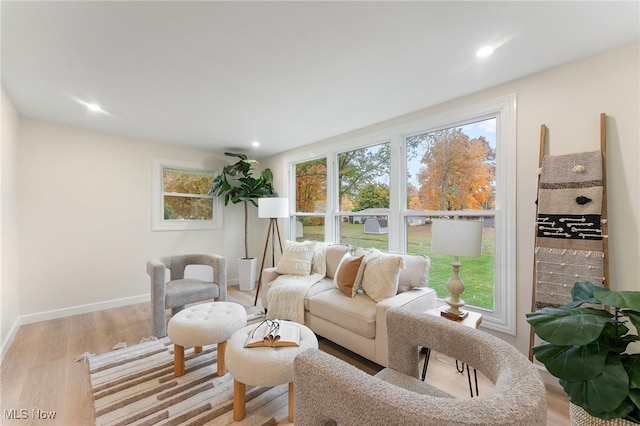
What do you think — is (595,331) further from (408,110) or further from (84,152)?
(84,152)

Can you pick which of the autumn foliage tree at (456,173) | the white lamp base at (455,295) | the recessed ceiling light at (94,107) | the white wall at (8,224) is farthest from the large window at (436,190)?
the white wall at (8,224)

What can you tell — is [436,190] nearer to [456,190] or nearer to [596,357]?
[456,190]

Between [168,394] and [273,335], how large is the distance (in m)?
0.87

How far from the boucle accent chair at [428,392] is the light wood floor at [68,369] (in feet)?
3.79

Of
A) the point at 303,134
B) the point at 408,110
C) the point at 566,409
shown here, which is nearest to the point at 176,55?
the point at 303,134

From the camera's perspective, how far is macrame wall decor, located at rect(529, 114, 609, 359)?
1739 mm

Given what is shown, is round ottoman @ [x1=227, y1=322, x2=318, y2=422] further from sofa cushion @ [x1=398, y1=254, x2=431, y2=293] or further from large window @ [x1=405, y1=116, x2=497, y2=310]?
large window @ [x1=405, y1=116, x2=497, y2=310]

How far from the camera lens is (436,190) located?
2721 mm

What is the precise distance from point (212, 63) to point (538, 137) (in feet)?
8.38

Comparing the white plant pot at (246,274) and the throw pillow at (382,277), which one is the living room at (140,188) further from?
the throw pillow at (382,277)

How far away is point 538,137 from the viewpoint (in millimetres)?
2051

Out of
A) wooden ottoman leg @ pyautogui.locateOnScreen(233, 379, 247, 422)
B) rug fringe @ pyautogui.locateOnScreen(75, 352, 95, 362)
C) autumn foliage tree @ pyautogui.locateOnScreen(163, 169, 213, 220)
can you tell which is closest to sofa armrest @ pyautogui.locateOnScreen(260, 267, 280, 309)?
wooden ottoman leg @ pyautogui.locateOnScreen(233, 379, 247, 422)

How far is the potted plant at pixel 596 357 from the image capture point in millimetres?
1049

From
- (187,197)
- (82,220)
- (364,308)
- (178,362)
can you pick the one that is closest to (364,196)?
(364,308)
